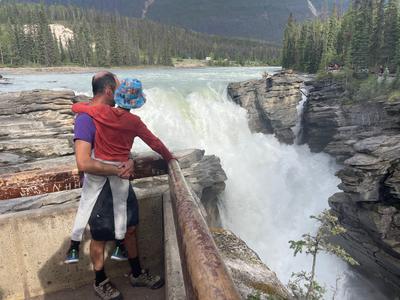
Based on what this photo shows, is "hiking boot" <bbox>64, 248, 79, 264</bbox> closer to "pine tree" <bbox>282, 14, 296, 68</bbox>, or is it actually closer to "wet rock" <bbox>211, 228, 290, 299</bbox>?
"wet rock" <bbox>211, 228, 290, 299</bbox>

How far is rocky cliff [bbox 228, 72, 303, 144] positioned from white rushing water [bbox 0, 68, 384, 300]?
50.3 inches

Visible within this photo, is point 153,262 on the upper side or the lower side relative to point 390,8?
lower

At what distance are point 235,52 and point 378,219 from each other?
169 meters

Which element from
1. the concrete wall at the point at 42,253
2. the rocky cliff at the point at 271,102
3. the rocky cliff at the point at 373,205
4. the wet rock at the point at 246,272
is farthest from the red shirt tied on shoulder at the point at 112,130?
the rocky cliff at the point at 271,102

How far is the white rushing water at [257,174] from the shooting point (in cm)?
1889

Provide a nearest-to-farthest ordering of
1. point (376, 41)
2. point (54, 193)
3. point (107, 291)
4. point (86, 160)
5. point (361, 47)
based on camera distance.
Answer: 1. point (86, 160)
2. point (107, 291)
3. point (54, 193)
4. point (361, 47)
5. point (376, 41)

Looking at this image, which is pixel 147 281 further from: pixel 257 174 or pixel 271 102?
pixel 271 102

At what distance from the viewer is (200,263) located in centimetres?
164

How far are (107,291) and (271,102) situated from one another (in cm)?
3379

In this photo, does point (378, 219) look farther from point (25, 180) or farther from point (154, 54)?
point (154, 54)

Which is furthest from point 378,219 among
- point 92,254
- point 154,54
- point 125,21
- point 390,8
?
point 125,21

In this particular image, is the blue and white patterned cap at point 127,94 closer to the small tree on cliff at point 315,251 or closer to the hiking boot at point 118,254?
the hiking boot at point 118,254

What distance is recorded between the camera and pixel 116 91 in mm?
3418

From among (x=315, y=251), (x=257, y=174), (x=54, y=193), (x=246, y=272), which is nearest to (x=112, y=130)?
(x=246, y=272)
